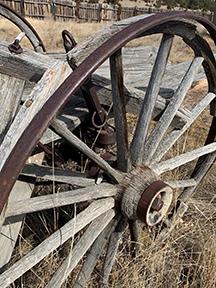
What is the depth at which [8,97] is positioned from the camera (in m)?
1.75

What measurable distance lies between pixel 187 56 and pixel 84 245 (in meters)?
8.76

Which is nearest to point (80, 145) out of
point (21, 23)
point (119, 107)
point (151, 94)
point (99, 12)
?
point (119, 107)

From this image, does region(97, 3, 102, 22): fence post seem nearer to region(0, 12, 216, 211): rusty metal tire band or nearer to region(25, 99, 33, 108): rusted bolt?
region(0, 12, 216, 211): rusty metal tire band

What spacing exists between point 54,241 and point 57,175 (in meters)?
0.43

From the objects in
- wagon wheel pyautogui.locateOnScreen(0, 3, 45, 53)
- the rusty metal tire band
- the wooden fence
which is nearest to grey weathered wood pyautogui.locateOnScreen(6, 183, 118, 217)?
the rusty metal tire band

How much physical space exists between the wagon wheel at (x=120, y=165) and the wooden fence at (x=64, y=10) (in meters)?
17.5

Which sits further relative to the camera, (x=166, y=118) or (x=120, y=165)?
(x=166, y=118)

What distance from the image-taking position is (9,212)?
1635 mm

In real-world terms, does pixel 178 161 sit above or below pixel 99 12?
below

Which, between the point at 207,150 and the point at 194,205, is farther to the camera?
the point at 194,205

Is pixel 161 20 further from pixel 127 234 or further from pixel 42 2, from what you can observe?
pixel 42 2

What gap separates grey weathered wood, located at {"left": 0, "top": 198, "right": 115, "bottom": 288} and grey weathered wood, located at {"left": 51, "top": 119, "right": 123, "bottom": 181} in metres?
0.13

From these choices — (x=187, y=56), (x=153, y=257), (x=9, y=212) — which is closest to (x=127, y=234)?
(x=153, y=257)

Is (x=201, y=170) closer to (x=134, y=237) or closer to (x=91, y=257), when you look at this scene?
(x=134, y=237)
